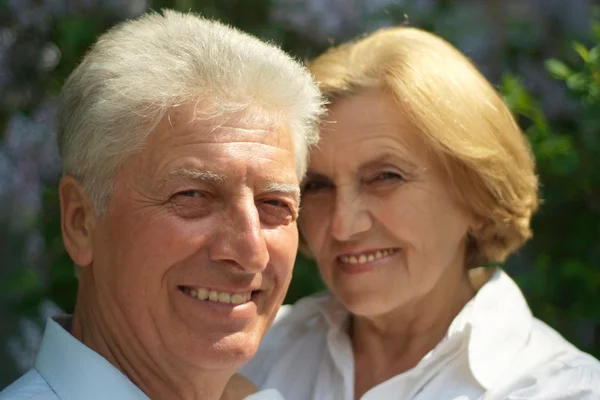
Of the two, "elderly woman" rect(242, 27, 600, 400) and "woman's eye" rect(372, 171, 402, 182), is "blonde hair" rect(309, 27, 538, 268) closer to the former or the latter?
"elderly woman" rect(242, 27, 600, 400)

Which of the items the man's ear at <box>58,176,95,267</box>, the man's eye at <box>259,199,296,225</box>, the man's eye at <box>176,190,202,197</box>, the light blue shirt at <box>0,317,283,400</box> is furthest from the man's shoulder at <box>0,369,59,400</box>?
the man's eye at <box>259,199,296,225</box>

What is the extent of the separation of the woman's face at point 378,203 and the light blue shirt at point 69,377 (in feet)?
3.02

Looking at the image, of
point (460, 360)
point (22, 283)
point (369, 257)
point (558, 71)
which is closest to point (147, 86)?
point (369, 257)

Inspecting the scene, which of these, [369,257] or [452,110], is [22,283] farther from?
[452,110]

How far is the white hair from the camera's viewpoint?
2307 mm

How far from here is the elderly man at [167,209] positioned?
7.61 feet

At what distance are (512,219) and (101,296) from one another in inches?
59.6

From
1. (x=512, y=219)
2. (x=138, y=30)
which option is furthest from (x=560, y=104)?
(x=138, y=30)

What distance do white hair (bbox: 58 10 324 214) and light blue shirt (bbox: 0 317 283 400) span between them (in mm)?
372

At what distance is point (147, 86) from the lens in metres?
2.30

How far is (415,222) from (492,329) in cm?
43

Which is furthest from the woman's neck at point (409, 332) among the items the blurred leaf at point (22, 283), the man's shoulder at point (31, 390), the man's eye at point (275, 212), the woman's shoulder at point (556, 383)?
the blurred leaf at point (22, 283)

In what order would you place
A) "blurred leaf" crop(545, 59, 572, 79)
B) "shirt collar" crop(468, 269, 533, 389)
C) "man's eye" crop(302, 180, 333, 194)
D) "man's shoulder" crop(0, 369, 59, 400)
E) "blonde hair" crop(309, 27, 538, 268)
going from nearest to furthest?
"man's shoulder" crop(0, 369, 59, 400), "shirt collar" crop(468, 269, 533, 389), "blonde hair" crop(309, 27, 538, 268), "man's eye" crop(302, 180, 333, 194), "blurred leaf" crop(545, 59, 572, 79)

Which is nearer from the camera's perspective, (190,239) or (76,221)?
(190,239)
